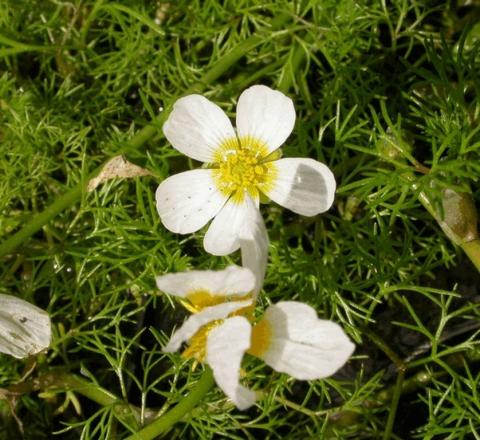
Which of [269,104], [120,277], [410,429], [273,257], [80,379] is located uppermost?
[269,104]

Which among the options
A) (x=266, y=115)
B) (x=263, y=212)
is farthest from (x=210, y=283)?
(x=263, y=212)

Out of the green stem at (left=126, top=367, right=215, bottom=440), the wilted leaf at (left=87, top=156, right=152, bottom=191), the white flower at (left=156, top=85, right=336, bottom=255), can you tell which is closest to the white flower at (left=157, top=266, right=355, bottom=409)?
the green stem at (left=126, top=367, right=215, bottom=440)

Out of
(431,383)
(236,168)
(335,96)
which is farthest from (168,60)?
(431,383)

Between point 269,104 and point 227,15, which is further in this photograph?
point 227,15

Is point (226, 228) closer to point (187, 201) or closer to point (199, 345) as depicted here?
point (187, 201)

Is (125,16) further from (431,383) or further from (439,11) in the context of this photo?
(431,383)
